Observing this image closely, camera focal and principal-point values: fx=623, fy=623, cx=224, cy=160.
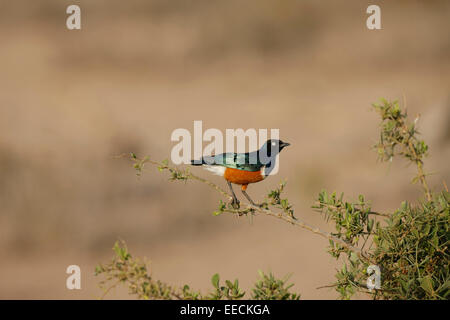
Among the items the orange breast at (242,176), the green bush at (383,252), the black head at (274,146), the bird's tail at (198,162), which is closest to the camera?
the green bush at (383,252)

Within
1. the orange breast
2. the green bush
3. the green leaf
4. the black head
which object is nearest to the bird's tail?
the orange breast

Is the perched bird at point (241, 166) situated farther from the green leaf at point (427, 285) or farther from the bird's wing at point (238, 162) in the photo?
the green leaf at point (427, 285)

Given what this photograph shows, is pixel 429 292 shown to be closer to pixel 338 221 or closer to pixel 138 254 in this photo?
pixel 338 221

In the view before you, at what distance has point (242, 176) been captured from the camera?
294cm

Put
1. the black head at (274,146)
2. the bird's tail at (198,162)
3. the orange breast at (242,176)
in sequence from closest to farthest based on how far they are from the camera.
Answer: the bird's tail at (198,162) → the orange breast at (242,176) → the black head at (274,146)

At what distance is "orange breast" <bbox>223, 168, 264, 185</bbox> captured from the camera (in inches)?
115

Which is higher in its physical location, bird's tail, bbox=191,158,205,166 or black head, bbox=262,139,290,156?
black head, bbox=262,139,290,156

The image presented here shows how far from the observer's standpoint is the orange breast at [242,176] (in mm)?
2924

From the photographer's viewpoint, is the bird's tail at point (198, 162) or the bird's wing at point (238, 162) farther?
the bird's wing at point (238, 162)

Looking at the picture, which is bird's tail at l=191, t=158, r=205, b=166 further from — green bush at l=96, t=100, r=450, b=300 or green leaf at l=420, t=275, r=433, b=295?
green leaf at l=420, t=275, r=433, b=295

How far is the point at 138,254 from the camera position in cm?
671


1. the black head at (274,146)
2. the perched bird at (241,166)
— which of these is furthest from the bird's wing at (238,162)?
the black head at (274,146)

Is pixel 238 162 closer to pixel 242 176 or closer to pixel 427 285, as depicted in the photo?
pixel 242 176

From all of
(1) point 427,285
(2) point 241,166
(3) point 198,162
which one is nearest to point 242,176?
(2) point 241,166
